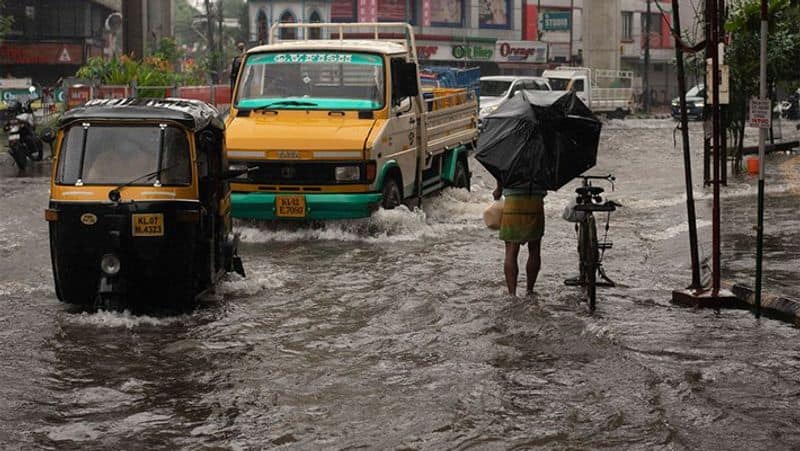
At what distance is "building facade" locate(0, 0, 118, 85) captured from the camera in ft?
179

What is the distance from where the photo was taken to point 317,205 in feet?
49.6

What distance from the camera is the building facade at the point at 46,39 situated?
179 ft

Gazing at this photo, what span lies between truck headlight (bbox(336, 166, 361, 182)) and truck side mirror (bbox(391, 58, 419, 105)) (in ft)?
4.56

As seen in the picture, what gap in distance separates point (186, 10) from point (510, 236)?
510 ft

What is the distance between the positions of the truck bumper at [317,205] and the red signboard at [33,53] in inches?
1578

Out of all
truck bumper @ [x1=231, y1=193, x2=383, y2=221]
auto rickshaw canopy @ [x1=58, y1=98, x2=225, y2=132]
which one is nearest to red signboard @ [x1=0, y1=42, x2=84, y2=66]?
truck bumper @ [x1=231, y1=193, x2=383, y2=221]

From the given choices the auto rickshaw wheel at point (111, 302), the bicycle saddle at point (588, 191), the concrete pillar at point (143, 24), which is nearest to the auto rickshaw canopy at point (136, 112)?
the auto rickshaw wheel at point (111, 302)

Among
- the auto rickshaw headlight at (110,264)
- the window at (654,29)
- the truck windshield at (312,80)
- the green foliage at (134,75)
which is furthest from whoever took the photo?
the window at (654,29)

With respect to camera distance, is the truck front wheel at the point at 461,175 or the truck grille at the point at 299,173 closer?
the truck grille at the point at 299,173

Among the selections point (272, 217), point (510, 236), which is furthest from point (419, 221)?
point (510, 236)

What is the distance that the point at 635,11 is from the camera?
85.6 metres

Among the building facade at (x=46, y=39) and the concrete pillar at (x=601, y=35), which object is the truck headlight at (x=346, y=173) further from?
the concrete pillar at (x=601, y=35)

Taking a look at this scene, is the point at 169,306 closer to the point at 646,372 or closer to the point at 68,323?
the point at 68,323

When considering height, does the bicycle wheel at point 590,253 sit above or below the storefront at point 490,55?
below
